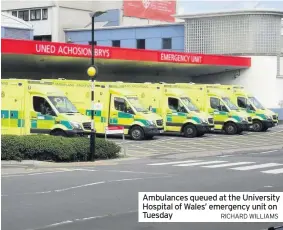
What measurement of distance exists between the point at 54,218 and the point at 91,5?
5511 cm

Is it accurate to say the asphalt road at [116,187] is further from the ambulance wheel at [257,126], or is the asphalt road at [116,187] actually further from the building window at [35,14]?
the building window at [35,14]

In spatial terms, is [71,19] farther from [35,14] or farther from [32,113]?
[32,113]

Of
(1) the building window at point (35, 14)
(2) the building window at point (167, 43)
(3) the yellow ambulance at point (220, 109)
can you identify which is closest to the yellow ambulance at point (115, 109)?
(3) the yellow ambulance at point (220, 109)

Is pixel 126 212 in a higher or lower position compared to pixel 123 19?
lower

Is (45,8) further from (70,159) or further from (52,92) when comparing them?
(70,159)

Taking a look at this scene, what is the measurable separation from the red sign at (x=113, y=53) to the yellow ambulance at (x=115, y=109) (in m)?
4.37

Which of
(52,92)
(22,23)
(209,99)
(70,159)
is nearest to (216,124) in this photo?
(209,99)

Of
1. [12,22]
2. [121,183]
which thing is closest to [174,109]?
[121,183]

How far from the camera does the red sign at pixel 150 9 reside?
66.7 m

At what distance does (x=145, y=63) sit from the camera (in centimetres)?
4194

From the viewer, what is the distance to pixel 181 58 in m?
42.5

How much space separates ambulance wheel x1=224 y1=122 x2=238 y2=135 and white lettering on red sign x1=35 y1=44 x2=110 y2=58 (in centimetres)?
880

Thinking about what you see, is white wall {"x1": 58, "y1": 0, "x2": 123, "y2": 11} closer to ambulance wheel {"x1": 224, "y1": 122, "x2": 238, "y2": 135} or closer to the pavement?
ambulance wheel {"x1": 224, "y1": 122, "x2": 238, "y2": 135}

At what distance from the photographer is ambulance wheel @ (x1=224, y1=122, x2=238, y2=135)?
3675 centimetres
